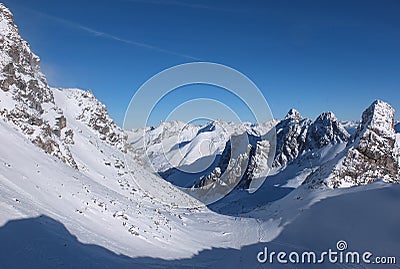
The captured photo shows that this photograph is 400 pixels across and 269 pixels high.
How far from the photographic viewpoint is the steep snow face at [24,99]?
105ft

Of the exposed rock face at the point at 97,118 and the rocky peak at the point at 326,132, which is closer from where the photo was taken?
the exposed rock face at the point at 97,118

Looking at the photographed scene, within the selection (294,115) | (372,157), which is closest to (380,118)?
(372,157)

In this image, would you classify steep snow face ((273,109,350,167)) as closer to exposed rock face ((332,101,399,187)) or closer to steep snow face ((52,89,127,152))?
exposed rock face ((332,101,399,187))

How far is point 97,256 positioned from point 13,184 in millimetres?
6491

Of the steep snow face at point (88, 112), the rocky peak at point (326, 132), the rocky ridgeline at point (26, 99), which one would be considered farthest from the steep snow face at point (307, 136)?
the rocky ridgeline at point (26, 99)

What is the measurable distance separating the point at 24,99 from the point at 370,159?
38.4 m

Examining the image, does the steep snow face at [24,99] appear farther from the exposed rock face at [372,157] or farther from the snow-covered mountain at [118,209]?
the exposed rock face at [372,157]

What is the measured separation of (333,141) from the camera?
75.7 m

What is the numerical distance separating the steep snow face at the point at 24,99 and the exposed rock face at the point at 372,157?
97.4ft

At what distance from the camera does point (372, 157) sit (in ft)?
109

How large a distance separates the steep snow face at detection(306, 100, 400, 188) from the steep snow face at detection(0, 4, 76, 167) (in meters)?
28.7

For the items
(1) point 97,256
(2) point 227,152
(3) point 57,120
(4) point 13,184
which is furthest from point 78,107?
(2) point 227,152

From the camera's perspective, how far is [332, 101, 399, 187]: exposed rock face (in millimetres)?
32344

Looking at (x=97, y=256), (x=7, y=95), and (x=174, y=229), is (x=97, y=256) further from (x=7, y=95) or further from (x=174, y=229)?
(x=7, y=95)
